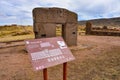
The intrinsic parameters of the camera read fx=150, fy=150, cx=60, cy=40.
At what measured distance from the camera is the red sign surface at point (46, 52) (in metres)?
3.41

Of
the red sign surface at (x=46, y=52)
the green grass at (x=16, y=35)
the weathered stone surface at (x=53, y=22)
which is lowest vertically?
the green grass at (x=16, y=35)

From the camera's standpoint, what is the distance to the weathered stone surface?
8.99 m

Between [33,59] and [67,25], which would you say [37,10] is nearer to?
[67,25]

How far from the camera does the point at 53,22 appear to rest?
9.55m

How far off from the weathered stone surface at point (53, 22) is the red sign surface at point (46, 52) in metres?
5.10

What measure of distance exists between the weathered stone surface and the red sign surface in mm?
5104

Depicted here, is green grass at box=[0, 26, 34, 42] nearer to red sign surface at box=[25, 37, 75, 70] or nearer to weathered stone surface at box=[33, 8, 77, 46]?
weathered stone surface at box=[33, 8, 77, 46]

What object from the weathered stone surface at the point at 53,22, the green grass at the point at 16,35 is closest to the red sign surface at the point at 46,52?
the weathered stone surface at the point at 53,22

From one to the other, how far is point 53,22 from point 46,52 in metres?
6.05

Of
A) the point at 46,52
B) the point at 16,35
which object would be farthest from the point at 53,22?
the point at 16,35

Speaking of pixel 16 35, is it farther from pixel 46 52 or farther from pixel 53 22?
pixel 46 52

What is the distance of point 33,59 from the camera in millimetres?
3385

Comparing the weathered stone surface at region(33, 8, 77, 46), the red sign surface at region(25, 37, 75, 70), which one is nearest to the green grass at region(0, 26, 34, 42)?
the weathered stone surface at region(33, 8, 77, 46)

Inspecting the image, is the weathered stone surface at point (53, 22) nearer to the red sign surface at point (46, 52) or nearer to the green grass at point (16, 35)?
the red sign surface at point (46, 52)
